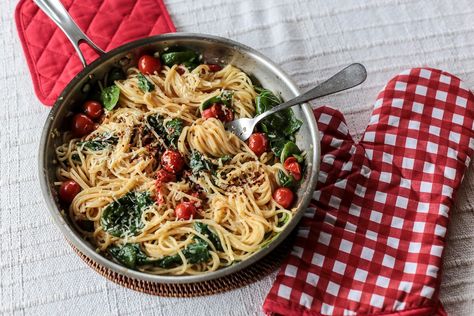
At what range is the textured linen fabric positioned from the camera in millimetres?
2232

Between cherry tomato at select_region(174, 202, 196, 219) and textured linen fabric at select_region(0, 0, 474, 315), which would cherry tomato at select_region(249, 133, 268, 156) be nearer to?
cherry tomato at select_region(174, 202, 196, 219)

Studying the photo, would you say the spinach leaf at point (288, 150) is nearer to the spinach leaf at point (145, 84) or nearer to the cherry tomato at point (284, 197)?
the cherry tomato at point (284, 197)

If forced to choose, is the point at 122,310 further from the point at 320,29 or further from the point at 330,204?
the point at 320,29

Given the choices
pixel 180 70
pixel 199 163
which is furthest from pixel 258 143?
pixel 180 70

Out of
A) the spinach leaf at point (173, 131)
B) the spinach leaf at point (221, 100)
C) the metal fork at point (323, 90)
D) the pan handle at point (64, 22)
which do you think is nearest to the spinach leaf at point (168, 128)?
the spinach leaf at point (173, 131)

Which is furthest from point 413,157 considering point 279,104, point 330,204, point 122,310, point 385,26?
point 122,310

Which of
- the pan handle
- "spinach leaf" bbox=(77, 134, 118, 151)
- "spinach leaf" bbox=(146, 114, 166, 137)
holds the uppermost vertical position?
the pan handle

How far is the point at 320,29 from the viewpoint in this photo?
293 cm

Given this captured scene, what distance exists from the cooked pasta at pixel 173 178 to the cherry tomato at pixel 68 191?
0.8 inches

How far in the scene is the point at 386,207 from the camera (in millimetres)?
2354

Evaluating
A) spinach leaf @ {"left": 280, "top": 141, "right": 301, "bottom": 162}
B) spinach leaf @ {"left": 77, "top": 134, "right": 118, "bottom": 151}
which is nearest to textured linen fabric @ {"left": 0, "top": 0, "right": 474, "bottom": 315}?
spinach leaf @ {"left": 77, "top": 134, "right": 118, "bottom": 151}

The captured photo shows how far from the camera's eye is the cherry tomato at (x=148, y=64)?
8.09 feet

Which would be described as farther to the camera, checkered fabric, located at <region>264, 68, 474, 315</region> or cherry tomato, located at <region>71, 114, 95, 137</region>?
cherry tomato, located at <region>71, 114, 95, 137</region>

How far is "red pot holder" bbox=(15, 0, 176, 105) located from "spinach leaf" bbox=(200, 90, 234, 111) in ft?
1.91
